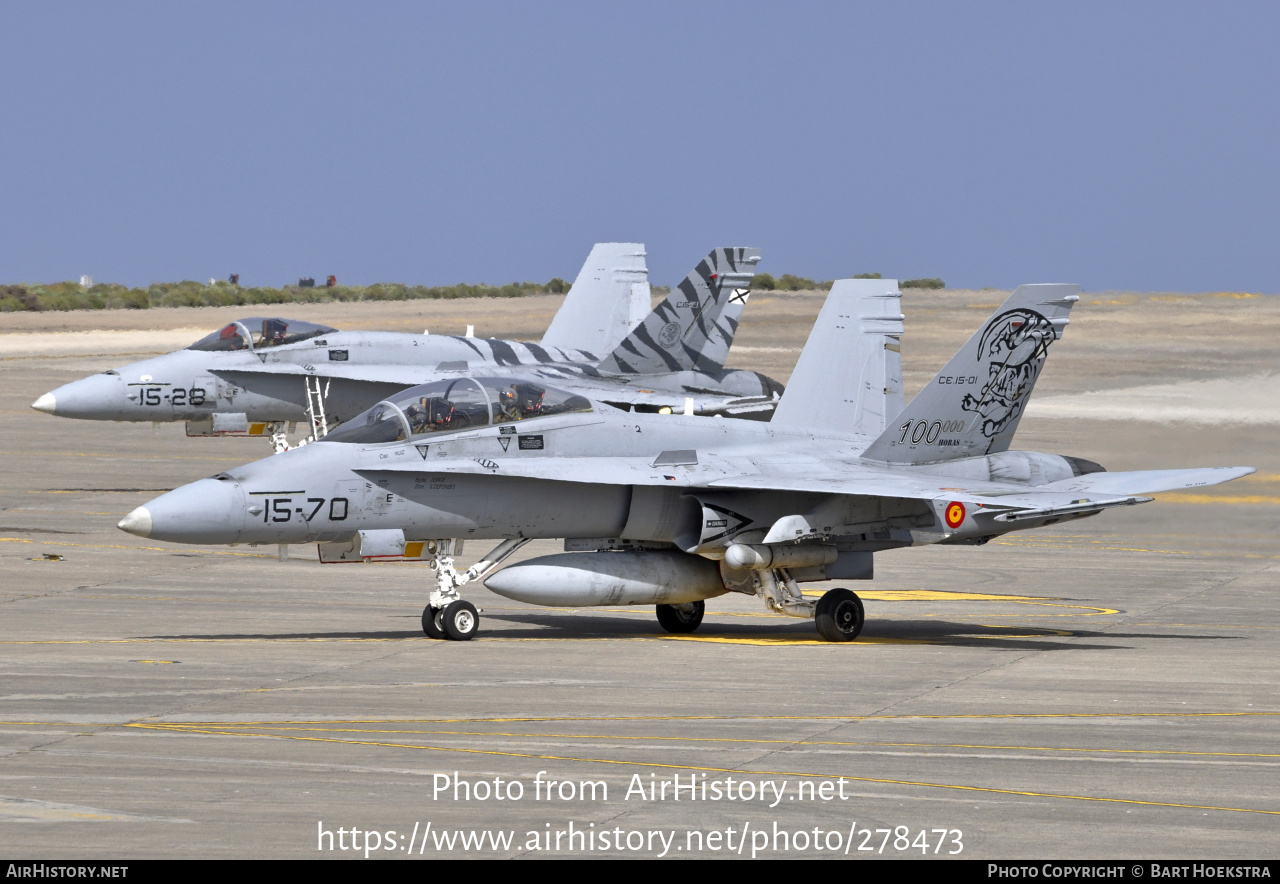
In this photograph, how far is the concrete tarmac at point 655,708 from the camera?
927 cm

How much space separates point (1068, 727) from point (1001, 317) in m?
6.57

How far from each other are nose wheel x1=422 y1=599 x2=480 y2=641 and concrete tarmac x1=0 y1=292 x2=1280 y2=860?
117mm

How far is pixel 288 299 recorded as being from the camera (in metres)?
103

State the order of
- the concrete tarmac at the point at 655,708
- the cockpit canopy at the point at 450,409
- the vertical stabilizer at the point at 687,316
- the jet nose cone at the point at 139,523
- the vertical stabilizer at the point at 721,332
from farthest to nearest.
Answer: the vertical stabilizer at the point at 721,332 < the vertical stabilizer at the point at 687,316 < the cockpit canopy at the point at 450,409 < the jet nose cone at the point at 139,523 < the concrete tarmac at the point at 655,708

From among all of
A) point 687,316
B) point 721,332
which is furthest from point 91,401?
point 721,332

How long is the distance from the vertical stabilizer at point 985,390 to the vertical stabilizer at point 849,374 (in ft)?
5.53

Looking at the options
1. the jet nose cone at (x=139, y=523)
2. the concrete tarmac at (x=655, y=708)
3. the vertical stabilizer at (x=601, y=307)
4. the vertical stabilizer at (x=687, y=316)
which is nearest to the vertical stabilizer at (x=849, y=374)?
the concrete tarmac at (x=655, y=708)

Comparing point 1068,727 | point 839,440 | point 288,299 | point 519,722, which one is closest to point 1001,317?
point 839,440

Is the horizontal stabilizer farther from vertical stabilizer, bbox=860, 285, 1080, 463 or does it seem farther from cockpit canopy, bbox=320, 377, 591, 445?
cockpit canopy, bbox=320, 377, 591, 445

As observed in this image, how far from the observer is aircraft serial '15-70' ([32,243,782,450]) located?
28750mm

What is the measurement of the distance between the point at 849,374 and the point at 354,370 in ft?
39.1

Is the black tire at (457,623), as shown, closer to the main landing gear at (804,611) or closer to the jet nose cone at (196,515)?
the jet nose cone at (196,515)

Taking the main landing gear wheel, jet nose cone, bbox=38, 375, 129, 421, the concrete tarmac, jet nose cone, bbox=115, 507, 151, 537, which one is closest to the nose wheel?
the concrete tarmac
